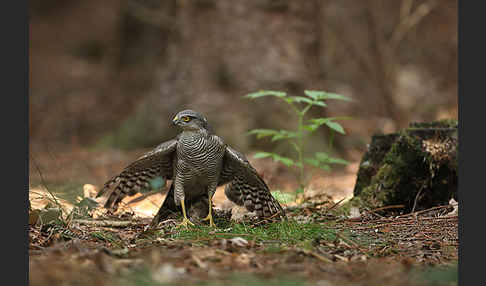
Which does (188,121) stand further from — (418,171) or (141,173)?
(418,171)

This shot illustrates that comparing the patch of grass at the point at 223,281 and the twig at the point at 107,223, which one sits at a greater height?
the patch of grass at the point at 223,281

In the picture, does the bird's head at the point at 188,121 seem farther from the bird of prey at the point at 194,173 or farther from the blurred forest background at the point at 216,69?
the blurred forest background at the point at 216,69

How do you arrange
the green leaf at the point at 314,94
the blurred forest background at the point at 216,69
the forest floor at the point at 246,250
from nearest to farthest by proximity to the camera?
the forest floor at the point at 246,250 < the green leaf at the point at 314,94 < the blurred forest background at the point at 216,69

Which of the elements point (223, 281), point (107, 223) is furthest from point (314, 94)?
point (223, 281)

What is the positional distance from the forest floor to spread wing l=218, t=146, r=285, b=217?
16cm

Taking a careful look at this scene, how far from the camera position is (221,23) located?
8.28 meters

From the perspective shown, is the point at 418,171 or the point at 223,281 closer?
the point at 223,281

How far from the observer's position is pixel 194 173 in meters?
3.91

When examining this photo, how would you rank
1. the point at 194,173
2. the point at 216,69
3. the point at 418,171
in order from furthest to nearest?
the point at 216,69
the point at 418,171
the point at 194,173

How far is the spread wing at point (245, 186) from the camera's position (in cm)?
393

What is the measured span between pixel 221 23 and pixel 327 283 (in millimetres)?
6808

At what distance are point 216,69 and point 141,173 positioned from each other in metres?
4.55

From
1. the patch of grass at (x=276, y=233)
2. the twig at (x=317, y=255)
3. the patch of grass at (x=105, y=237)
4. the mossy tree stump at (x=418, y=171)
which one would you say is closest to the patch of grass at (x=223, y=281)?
the twig at (x=317, y=255)

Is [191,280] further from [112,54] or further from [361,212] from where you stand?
[112,54]
